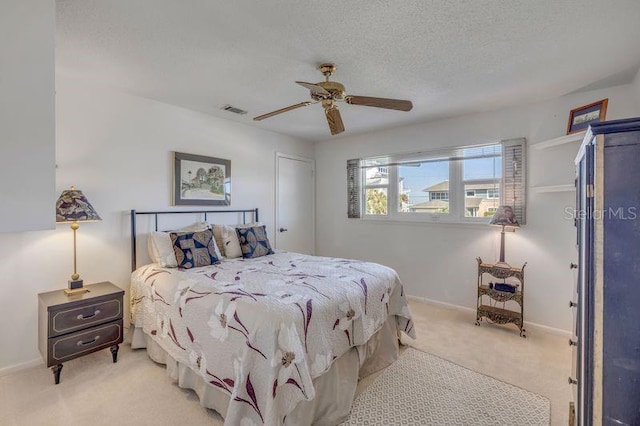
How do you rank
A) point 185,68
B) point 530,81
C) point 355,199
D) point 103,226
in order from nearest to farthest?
point 185,68
point 530,81
point 103,226
point 355,199

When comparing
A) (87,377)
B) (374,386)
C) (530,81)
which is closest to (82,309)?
(87,377)

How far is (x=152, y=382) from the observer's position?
7.29 feet

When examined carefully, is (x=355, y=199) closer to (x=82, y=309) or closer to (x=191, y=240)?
(x=191, y=240)

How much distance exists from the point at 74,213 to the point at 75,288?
0.65m

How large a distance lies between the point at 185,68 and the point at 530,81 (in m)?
3.02

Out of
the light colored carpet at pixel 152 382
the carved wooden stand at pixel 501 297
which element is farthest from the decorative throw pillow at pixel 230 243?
the carved wooden stand at pixel 501 297

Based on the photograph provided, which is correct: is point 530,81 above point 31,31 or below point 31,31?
above

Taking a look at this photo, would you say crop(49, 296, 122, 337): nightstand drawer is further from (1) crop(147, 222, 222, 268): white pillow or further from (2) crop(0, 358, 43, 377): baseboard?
(2) crop(0, 358, 43, 377): baseboard

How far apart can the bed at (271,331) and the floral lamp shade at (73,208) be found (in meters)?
0.70

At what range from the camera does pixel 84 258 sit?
2709 millimetres

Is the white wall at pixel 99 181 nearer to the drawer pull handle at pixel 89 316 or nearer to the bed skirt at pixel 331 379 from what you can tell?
the drawer pull handle at pixel 89 316

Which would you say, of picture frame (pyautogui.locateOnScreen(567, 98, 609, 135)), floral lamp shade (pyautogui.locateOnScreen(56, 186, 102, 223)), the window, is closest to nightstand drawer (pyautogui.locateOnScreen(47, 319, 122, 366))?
floral lamp shade (pyautogui.locateOnScreen(56, 186, 102, 223))

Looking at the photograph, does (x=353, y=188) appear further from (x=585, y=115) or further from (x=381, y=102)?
(x=585, y=115)

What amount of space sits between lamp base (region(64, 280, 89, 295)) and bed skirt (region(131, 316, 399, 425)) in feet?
2.19
